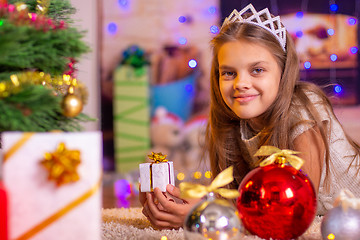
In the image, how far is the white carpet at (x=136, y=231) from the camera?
1.03m

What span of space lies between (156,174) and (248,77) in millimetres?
444

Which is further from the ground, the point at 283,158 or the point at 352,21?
the point at 352,21

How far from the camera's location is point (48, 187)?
694mm

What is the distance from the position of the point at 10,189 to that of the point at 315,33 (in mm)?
3475

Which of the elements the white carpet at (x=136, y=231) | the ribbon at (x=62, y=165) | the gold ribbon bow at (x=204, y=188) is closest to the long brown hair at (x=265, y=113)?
the white carpet at (x=136, y=231)

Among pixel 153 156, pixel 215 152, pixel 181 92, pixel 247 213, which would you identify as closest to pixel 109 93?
pixel 181 92

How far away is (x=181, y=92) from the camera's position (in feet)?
12.4

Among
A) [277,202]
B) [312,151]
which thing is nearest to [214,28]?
[312,151]

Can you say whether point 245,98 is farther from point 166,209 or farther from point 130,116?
point 130,116

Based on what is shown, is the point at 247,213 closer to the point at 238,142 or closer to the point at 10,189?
the point at 10,189

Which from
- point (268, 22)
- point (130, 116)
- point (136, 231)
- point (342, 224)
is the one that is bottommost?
point (130, 116)

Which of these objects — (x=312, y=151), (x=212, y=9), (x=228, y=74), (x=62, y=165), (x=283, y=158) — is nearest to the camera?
(x=62, y=165)

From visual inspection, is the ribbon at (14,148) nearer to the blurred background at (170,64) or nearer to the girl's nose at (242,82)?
the girl's nose at (242,82)

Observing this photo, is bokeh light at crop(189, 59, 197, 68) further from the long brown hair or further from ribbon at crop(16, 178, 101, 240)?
ribbon at crop(16, 178, 101, 240)
